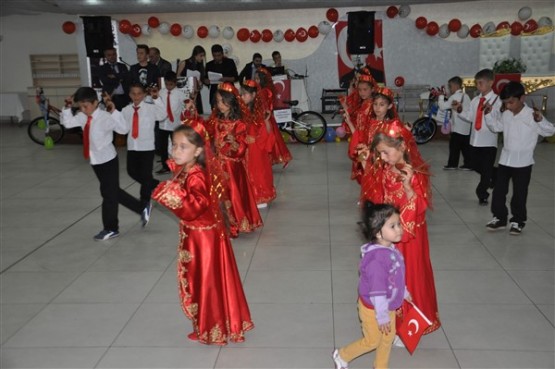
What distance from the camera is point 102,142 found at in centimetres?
512

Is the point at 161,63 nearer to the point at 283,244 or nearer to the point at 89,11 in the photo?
the point at 89,11

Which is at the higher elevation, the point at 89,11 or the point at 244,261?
the point at 89,11

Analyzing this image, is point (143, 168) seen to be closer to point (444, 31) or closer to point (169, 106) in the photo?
point (169, 106)

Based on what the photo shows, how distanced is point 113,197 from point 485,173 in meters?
3.83

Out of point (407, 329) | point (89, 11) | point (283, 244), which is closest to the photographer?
point (407, 329)

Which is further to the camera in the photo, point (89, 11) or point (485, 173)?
point (89, 11)

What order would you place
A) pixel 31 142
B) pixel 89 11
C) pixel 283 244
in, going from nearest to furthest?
pixel 283 244 → pixel 31 142 → pixel 89 11

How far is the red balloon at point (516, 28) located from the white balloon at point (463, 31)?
998 millimetres

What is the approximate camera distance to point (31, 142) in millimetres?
11258

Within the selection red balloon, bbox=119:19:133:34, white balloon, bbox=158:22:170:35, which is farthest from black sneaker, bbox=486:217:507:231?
red balloon, bbox=119:19:133:34

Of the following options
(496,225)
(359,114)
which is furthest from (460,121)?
(496,225)

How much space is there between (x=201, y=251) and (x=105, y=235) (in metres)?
2.55

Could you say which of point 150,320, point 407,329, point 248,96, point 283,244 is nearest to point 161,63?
point 248,96

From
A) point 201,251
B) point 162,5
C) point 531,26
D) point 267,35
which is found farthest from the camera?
point 267,35
